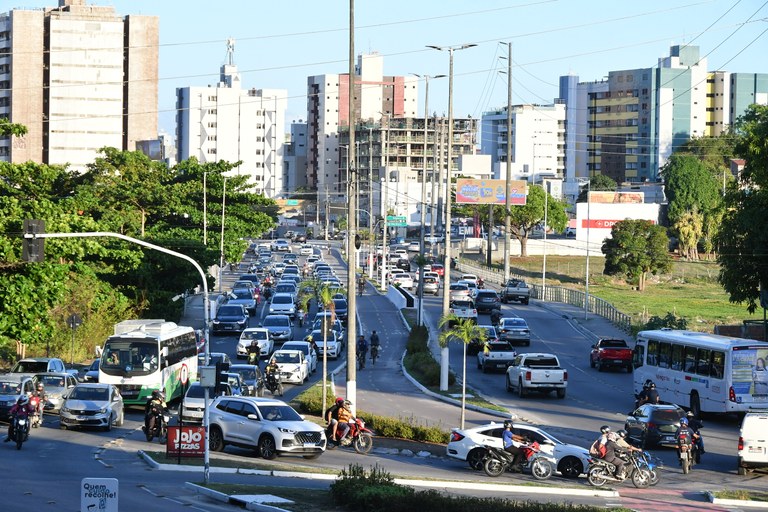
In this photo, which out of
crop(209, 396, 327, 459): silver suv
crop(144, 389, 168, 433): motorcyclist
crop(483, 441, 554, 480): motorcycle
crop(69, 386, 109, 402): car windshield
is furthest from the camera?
crop(69, 386, 109, 402): car windshield

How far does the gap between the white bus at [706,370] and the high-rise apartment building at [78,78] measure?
101m

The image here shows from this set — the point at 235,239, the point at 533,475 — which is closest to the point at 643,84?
the point at 235,239

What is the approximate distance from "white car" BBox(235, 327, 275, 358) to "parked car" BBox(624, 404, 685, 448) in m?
24.2

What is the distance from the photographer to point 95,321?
192 feet

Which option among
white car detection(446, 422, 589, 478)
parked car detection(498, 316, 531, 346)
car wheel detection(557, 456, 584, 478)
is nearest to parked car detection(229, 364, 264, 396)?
white car detection(446, 422, 589, 478)

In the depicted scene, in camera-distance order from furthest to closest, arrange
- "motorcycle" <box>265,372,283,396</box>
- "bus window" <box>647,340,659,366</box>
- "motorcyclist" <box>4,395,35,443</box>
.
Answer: "motorcycle" <box>265,372,283,396</box>
"bus window" <box>647,340,659,366</box>
"motorcyclist" <box>4,395,35,443</box>

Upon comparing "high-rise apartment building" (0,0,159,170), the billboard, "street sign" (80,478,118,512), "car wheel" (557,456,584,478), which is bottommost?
"car wheel" (557,456,584,478)

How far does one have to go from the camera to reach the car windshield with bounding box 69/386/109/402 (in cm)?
3497

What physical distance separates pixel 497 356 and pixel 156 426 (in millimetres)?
23316

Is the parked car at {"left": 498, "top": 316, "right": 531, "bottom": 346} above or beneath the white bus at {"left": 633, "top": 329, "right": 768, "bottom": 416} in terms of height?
beneath

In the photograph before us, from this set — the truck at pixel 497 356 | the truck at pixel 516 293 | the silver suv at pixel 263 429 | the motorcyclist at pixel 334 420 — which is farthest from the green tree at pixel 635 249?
the silver suv at pixel 263 429

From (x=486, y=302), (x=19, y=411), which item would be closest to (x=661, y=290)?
(x=486, y=302)

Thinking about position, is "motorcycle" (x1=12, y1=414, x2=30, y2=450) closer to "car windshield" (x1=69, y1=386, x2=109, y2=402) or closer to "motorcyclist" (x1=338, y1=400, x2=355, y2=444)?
Result: "car windshield" (x1=69, y1=386, x2=109, y2=402)

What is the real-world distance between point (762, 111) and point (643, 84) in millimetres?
133613
